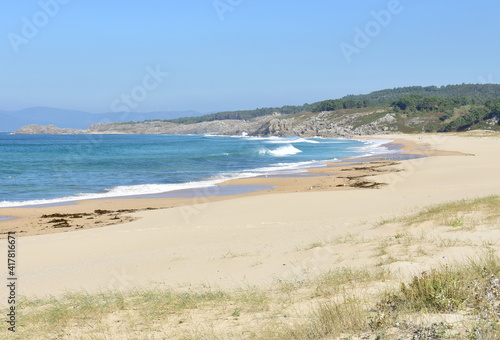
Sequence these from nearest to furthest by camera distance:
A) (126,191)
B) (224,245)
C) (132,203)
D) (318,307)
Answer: (318,307) < (224,245) < (132,203) < (126,191)

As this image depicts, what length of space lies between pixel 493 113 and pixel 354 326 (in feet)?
355

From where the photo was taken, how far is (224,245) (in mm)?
10656

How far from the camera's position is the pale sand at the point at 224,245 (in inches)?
324

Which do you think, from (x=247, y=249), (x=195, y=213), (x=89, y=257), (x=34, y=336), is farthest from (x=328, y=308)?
(x=195, y=213)

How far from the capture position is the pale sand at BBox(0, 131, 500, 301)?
8.23 metres

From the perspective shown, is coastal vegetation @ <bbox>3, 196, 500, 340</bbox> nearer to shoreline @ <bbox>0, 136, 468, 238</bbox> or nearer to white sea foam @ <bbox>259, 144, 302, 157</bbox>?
shoreline @ <bbox>0, 136, 468, 238</bbox>

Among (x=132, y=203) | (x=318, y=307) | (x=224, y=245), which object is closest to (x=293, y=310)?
(x=318, y=307)

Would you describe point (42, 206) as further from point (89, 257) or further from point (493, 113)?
point (493, 113)

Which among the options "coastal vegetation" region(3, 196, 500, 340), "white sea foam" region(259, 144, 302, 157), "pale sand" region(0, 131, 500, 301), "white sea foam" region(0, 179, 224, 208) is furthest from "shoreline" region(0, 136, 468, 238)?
"white sea foam" region(259, 144, 302, 157)

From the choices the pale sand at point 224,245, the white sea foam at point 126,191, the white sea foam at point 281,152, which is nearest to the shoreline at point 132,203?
the white sea foam at point 126,191

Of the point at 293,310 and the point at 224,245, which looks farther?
the point at 224,245

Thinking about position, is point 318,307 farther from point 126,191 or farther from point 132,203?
point 126,191

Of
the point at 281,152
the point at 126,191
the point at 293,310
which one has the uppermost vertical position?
the point at 293,310

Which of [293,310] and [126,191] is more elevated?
[293,310]
